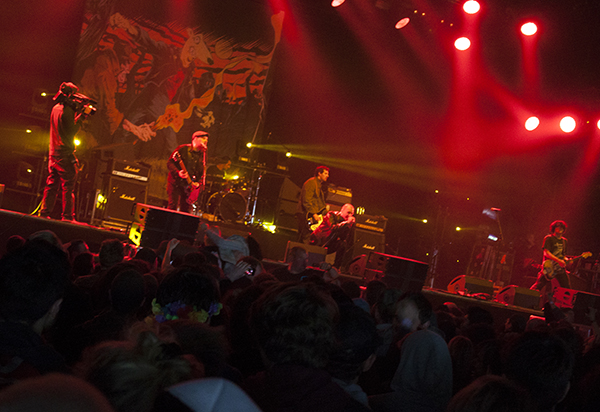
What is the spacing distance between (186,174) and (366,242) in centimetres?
488

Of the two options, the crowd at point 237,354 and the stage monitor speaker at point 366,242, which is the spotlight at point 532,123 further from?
the crowd at point 237,354

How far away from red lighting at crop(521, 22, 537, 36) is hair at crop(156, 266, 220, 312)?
10156mm

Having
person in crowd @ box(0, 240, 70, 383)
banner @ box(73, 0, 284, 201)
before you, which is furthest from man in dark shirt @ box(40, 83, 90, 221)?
person in crowd @ box(0, 240, 70, 383)

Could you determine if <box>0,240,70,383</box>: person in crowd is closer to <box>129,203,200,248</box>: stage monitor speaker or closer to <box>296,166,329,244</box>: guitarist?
<box>129,203,200,248</box>: stage monitor speaker

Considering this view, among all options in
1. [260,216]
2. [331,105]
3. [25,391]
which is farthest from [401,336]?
[331,105]

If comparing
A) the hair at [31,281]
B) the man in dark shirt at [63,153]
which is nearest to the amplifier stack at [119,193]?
the man in dark shirt at [63,153]

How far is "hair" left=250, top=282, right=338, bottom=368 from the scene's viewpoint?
5.55 ft

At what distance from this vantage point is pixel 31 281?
6.10 feet

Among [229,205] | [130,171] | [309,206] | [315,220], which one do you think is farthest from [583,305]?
[130,171]

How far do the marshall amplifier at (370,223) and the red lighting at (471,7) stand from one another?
5.09m

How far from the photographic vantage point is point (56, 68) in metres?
12.2

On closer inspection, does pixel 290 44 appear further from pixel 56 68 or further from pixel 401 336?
pixel 401 336

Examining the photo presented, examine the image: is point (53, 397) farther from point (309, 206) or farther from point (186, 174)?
point (309, 206)

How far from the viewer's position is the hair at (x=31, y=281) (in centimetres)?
178
